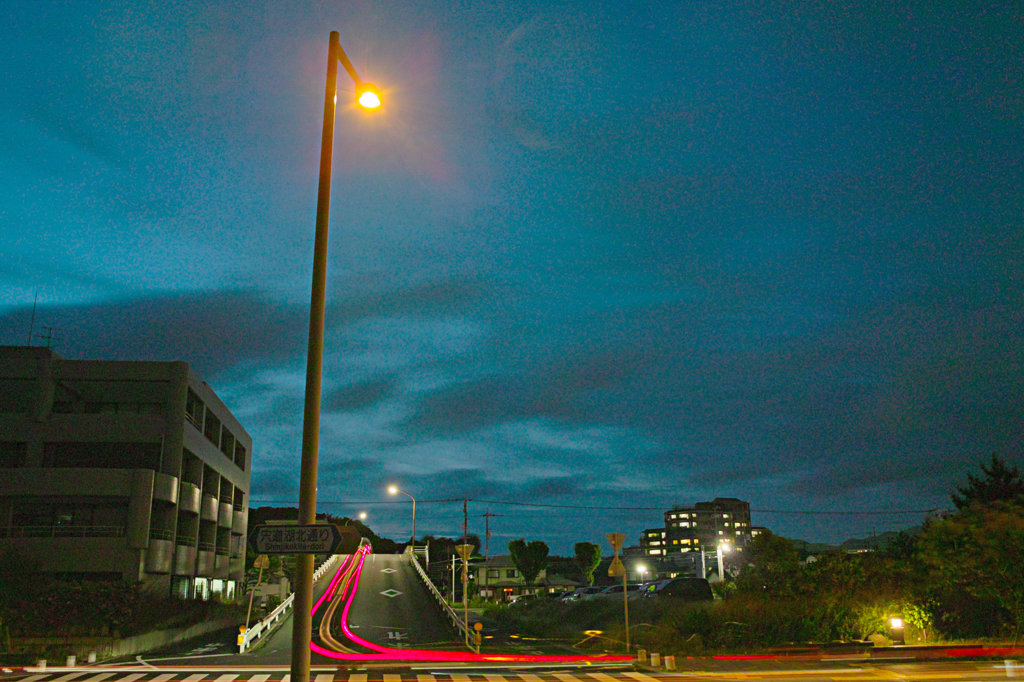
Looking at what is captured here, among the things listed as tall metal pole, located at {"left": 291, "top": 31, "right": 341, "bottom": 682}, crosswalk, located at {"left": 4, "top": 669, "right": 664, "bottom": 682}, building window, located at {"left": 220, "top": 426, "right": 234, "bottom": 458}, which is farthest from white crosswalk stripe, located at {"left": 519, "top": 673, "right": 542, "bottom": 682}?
building window, located at {"left": 220, "top": 426, "right": 234, "bottom": 458}

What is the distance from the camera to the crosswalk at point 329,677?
18.6m

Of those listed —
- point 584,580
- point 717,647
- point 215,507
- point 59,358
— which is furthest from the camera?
point 584,580

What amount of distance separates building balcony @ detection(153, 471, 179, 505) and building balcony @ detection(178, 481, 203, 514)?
4.23 ft

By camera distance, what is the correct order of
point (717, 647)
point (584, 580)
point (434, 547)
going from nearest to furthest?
point (717, 647) < point (584, 580) < point (434, 547)

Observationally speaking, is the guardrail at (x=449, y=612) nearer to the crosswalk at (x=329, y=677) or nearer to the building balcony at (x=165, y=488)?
the crosswalk at (x=329, y=677)

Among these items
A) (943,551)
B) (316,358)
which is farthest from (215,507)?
(316,358)

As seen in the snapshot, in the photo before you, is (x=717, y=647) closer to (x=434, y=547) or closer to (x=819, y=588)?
(x=819, y=588)

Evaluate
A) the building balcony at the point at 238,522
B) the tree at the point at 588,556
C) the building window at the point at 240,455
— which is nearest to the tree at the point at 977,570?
the building balcony at the point at 238,522

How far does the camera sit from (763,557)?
41.0 meters

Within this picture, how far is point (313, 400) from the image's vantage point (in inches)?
313

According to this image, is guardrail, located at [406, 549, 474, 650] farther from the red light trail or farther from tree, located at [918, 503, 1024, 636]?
tree, located at [918, 503, 1024, 636]

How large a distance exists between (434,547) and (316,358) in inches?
5771

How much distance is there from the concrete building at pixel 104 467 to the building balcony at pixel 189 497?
7 cm

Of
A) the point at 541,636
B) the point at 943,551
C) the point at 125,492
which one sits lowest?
the point at 541,636
